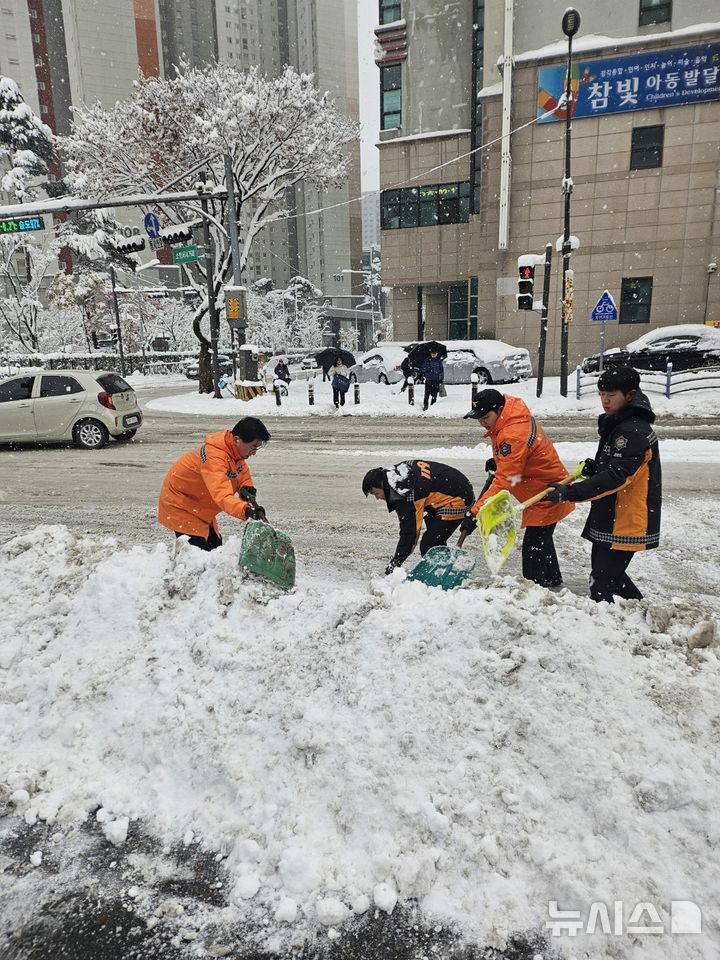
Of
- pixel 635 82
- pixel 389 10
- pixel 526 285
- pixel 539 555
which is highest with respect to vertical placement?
pixel 389 10

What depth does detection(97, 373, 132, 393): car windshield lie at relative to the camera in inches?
461

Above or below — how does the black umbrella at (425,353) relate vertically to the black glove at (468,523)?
above

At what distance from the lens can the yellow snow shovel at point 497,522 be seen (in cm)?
418

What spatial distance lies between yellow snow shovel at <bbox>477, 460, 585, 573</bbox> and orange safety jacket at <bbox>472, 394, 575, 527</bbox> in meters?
0.08

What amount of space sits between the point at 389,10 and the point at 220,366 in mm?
20792

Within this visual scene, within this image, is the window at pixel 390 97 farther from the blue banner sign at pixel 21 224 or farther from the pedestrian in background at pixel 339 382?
the blue banner sign at pixel 21 224

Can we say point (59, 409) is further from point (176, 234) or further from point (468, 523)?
point (468, 523)

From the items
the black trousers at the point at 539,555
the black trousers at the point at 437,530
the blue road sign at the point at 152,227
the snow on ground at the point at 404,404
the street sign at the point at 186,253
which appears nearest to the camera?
the black trousers at the point at 539,555

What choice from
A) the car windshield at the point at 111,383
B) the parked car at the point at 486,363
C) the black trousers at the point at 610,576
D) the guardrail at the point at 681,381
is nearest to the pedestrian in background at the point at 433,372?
the guardrail at the point at 681,381

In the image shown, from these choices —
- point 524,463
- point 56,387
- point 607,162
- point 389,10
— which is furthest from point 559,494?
point 389,10

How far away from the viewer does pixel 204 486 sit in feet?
15.0

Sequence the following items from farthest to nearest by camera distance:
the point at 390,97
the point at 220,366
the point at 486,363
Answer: the point at 390,97
the point at 220,366
the point at 486,363

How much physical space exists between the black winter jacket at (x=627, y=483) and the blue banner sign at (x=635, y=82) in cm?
2372

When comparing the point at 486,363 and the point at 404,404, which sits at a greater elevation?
the point at 486,363
